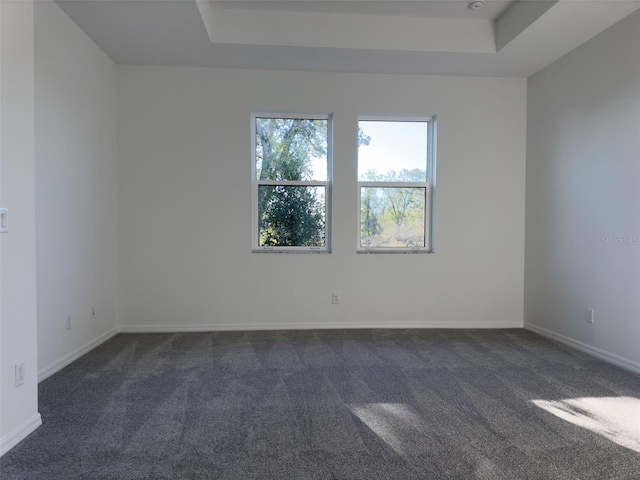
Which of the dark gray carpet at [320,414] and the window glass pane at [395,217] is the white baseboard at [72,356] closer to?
the dark gray carpet at [320,414]

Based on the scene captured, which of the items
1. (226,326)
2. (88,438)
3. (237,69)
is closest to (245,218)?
(226,326)

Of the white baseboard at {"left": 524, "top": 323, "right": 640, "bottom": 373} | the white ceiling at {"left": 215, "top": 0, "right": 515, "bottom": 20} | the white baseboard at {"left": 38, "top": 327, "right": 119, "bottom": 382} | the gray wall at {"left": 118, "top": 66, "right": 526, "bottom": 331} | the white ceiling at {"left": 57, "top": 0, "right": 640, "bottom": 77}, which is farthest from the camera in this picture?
the gray wall at {"left": 118, "top": 66, "right": 526, "bottom": 331}

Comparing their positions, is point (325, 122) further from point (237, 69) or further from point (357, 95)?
point (237, 69)

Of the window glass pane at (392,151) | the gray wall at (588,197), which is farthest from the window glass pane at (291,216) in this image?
the gray wall at (588,197)

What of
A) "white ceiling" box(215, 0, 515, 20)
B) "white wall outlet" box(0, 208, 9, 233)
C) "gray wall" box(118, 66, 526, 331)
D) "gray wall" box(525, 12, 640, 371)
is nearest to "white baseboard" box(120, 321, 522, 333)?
"gray wall" box(118, 66, 526, 331)

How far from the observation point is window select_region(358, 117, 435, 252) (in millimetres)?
4230

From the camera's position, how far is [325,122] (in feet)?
13.7

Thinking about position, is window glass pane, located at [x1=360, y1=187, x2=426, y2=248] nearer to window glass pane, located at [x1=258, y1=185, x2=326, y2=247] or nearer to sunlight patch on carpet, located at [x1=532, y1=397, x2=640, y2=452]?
window glass pane, located at [x1=258, y1=185, x2=326, y2=247]

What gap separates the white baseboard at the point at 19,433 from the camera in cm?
176

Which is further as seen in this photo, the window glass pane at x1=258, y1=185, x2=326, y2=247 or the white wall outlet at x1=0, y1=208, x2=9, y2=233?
the window glass pane at x1=258, y1=185, x2=326, y2=247

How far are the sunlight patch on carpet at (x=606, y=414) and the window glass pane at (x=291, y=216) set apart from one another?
260 centimetres

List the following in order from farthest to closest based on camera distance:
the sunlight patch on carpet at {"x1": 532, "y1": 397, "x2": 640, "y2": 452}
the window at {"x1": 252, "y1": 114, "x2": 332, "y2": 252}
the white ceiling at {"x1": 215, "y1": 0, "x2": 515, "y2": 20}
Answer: the window at {"x1": 252, "y1": 114, "x2": 332, "y2": 252}, the white ceiling at {"x1": 215, "y1": 0, "x2": 515, "y2": 20}, the sunlight patch on carpet at {"x1": 532, "y1": 397, "x2": 640, "y2": 452}

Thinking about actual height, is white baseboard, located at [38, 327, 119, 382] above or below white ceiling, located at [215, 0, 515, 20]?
below

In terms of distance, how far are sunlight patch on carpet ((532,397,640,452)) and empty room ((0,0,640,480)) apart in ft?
0.06
